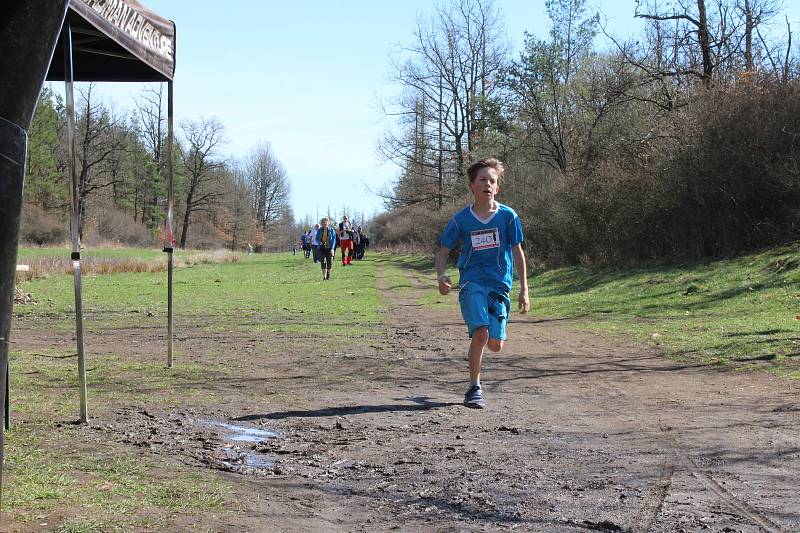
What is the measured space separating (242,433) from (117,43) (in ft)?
10.7

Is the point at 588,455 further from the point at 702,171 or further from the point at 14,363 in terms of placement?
the point at 702,171

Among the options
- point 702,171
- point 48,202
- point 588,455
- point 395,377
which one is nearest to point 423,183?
point 48,202

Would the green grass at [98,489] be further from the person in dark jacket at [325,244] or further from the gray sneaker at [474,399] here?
the person in dark jacket at [325,244]

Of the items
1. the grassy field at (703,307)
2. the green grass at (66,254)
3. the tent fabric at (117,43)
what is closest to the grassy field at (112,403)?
the tent fabric at (117,43)

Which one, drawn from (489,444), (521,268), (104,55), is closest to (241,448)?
(489,444)

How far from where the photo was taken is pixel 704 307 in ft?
50.8

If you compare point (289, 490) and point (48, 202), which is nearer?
point (289, 490)

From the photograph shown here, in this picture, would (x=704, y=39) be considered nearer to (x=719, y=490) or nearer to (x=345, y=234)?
(x=345, y=234)

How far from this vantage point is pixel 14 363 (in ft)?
29.3

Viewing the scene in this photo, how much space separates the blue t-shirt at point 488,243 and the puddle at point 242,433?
2.25 meters

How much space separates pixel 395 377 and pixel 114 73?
4.07m

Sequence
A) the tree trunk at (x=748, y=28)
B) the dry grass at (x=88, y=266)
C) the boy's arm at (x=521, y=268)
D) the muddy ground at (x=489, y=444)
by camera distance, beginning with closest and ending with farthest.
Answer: the muddy ground at (x=489, y=444)
the boy's arm at (x=521, y=268)
the tree trunk at (x=748, y=28)
the dry grass at (x=88, y=266)

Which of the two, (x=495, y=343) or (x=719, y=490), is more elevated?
(x=495, y=343)

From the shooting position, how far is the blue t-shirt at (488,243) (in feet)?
24.0
